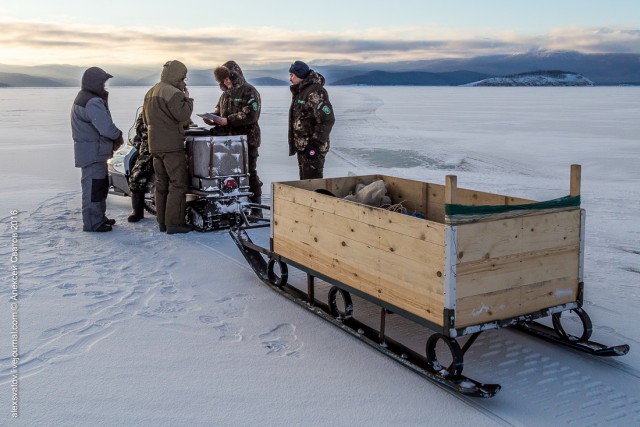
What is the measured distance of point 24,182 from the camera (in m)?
10.7

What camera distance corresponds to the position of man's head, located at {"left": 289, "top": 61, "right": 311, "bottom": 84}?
732cm

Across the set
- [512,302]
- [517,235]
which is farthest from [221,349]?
[517,235]

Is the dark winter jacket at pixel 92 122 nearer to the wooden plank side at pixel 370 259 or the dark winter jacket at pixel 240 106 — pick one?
the dark winter jacket at pixel 240 106

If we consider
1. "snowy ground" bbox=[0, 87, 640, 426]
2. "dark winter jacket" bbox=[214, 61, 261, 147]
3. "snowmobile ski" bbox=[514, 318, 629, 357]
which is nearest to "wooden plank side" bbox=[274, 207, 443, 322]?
"snowy ground" bbox=[0, 87, 640, 426]

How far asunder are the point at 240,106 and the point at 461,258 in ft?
15.3

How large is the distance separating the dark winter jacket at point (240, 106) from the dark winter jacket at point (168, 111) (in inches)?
25.8

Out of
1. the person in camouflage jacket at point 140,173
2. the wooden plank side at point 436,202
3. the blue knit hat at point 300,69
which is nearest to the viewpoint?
the wooden plank side at point 436,202

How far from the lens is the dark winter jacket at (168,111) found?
7047 mm

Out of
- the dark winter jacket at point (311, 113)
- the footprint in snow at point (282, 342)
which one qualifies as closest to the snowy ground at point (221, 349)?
the footprint in snow at point (282, 342)

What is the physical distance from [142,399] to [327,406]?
3.04 ft

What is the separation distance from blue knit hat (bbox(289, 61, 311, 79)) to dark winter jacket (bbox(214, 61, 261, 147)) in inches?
23.4

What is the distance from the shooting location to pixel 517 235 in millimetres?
3744

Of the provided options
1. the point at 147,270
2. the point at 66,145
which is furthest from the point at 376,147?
the point at 147,270

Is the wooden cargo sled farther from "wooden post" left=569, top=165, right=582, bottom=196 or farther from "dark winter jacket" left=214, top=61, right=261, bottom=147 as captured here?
"dark winter jacket" left=214, top=61, right=261, bottom=147
